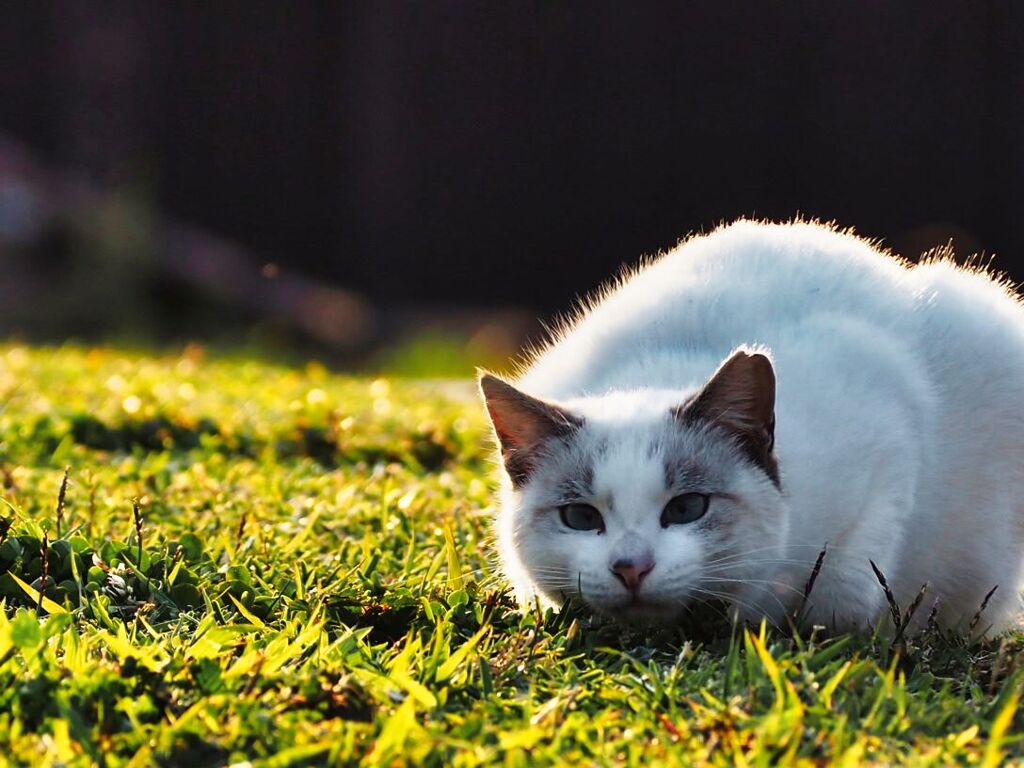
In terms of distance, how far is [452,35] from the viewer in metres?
10.4

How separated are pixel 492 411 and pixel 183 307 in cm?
800

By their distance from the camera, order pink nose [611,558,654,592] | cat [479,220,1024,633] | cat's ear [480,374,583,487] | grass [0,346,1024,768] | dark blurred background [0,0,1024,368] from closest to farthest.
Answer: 1. grass [0,346,1024,768]
2. pink nose [611,558,654,592]
3. cat [479,220,1024,633]
4. cat's ear [480,374,583,487]
5. dark blurred background [0,0,1024,368]

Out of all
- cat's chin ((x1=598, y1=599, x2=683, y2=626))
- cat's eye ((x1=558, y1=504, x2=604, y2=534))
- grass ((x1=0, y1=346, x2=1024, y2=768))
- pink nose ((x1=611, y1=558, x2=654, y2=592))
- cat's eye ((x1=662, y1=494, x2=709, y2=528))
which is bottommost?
grass ((x1=0, y1=346, x2=1024, y2=768))

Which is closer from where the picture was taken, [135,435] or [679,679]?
[679,679]

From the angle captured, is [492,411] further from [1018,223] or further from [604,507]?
[1018,223]

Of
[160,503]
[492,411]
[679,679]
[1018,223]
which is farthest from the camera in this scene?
[1018,223]

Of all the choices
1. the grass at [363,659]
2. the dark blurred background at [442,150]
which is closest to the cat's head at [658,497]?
the grass at [363,659]

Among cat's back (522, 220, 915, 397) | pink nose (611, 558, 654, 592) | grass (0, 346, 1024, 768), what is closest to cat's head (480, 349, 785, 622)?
pink nose (611, 558, 654, 592)

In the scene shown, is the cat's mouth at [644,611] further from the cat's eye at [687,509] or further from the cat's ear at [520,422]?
the cat's ear at [520,422]

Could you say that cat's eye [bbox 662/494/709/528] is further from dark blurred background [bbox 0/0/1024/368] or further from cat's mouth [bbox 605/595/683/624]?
dark blurred background [bbox 0/0/1024/368]

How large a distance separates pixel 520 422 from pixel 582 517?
265 mm

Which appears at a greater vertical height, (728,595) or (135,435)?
(728,595)

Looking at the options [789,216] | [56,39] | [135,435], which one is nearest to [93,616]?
[135,435]

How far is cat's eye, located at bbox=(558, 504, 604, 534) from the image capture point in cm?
295
